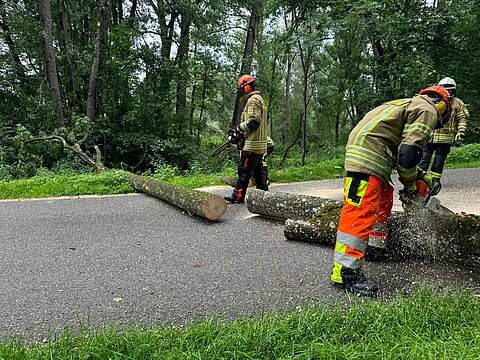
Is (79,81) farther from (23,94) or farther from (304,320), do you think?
(304,320)

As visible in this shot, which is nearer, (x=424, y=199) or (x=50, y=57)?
(x=424, y=199)

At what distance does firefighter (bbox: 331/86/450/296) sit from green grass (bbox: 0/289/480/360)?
18.5 inches

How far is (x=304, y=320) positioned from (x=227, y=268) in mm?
1311

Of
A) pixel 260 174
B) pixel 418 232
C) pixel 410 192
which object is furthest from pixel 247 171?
pixel 410 192

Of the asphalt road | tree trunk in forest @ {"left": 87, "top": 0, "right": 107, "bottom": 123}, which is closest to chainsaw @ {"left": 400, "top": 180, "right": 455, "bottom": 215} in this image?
the asphalt road

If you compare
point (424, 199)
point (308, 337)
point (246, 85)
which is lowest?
point (308, 337)

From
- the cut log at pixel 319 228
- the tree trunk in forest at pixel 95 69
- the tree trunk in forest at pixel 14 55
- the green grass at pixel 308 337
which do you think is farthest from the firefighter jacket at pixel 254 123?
the tree trunk in forest at pixel 14 55

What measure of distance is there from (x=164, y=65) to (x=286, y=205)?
466 inches

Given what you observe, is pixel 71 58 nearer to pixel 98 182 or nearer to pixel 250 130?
pixel 98 182

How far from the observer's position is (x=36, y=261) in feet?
13.0

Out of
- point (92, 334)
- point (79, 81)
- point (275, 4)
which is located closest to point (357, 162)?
point (92, 334)

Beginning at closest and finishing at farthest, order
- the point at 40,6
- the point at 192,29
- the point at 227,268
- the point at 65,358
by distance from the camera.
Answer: the point at 65,358, the point at 227,268, the point at 40,6, the point at 192,29

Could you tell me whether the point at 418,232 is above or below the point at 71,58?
below

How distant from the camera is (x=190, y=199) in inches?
223
